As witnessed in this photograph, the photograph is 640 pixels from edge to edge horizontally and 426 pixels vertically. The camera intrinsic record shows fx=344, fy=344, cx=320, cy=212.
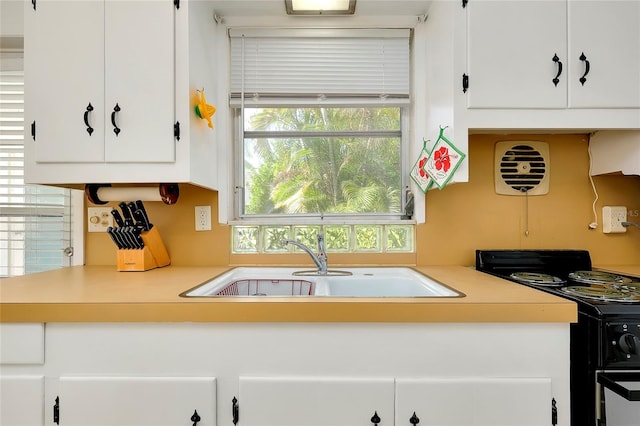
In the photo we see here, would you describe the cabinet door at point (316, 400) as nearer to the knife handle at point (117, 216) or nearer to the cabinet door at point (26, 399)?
the cabinet door at point (26, 399)

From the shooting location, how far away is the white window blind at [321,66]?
180 centimetres

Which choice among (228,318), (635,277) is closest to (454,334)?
(228,318)

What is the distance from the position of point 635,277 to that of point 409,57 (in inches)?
56.1

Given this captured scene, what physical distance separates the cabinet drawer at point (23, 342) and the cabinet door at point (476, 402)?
3.58ft

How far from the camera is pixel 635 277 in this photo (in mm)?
1415

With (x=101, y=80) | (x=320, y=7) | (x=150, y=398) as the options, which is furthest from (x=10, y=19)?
(x=150, y=398)

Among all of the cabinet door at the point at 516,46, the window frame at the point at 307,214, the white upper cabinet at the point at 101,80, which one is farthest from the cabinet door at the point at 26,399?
the cabinet door at the point at 516,46

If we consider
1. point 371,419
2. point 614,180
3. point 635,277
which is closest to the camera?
point 371,419

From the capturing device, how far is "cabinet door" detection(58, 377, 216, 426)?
103 cm

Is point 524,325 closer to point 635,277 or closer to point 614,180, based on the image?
point 635,277

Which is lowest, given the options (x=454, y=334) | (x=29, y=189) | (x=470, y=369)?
(x=470, y=369)

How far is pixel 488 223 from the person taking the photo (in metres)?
1.77

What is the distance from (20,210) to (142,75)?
3.63ft

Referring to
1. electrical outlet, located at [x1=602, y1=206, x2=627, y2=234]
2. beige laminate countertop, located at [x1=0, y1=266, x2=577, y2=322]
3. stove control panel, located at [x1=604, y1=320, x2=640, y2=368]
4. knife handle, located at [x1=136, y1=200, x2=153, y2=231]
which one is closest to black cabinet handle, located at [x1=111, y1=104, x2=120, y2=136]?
knife handle, located at [x1=136, y1=200, x2=153, y2=231]
